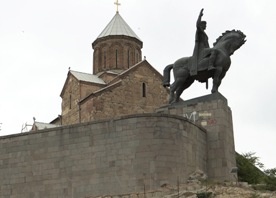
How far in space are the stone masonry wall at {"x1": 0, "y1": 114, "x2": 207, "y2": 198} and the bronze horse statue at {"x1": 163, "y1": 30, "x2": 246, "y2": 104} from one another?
6.44 ft

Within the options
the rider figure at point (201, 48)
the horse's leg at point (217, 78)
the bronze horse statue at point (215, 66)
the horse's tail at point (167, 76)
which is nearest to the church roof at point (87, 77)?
the horse's tail at point (167, 76)

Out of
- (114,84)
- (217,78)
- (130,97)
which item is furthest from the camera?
(130,97)

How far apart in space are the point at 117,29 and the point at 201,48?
2672 centimetres

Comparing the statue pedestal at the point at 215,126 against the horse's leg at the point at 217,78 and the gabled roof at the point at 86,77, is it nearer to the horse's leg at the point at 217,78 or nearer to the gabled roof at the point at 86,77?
the horse's leg at the point at 217,78

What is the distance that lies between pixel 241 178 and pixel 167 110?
553 centimetres

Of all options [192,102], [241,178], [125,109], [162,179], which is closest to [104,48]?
[125,109]

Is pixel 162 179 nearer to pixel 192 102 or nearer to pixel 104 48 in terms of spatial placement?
pixel 192 102

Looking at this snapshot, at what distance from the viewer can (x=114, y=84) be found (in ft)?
132

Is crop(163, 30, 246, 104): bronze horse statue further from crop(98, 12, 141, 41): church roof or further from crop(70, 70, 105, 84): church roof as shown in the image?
crop(98, 12, 141, 41): church roof

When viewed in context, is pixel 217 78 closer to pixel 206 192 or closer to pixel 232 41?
pixel 232 41

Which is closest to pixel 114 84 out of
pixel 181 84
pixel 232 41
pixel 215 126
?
pixel 181 84

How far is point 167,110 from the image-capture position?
20.7 m

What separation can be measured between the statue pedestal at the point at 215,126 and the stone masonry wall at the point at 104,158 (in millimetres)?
328

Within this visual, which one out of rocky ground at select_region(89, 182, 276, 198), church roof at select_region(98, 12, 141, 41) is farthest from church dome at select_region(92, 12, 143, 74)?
rocky ground at select_region(89, 182, 276, 198)
